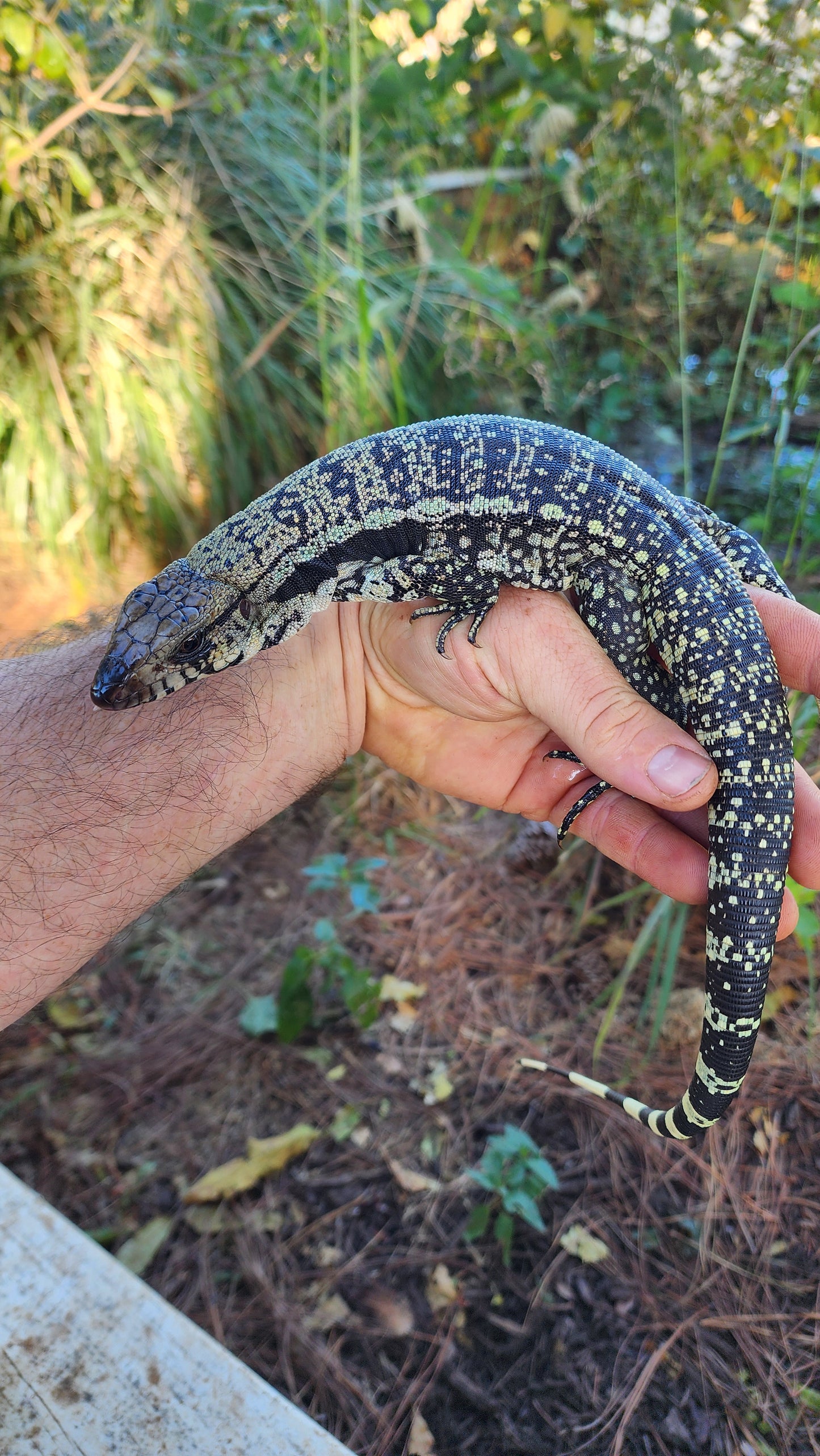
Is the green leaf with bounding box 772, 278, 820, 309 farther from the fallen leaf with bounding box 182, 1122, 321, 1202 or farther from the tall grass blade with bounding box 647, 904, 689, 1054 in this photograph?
the fallen leaf with bounding box 182, 1122, 321, 1202

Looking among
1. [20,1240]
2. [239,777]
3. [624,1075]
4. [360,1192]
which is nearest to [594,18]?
[239,777]

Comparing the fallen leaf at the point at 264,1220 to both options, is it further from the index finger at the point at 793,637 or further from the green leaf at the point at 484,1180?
the index finger at the point at 793,637

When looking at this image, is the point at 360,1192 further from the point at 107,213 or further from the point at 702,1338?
the point at 107,213

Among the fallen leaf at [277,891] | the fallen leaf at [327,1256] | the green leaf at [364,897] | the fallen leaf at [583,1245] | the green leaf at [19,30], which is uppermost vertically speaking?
the green leaf at [19,30]

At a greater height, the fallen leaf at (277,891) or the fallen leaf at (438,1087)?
the fallen leaf at (438,1087)

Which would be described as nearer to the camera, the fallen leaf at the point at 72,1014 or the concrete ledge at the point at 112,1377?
the concrete ledge at the point at 112,1377

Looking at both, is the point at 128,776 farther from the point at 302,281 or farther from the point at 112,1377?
the point at 302,281

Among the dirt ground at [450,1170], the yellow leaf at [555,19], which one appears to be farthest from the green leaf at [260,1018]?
the yellow leaf at [555,19]
